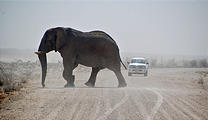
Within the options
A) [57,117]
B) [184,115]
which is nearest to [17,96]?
[57,117]

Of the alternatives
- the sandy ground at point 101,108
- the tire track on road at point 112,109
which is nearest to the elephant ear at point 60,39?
the sandy ground at point 101,108

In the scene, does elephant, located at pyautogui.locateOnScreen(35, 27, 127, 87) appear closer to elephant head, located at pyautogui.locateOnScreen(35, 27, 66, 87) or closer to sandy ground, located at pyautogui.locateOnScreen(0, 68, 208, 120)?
elephant head, located at pyautogui.locateOnScreen(35, 27, 66, 87)

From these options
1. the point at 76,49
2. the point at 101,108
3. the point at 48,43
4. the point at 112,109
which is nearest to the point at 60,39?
the point at 48,43

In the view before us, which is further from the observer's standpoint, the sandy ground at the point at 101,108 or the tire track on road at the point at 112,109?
the sandy ground at the point at 101,108

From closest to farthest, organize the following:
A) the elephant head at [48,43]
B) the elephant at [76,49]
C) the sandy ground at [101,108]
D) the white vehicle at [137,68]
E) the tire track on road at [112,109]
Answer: the tire track on road at [112,109]
the sandy ground at [101,108]
the elephant at [76,49]
the elephant head at [48,43]
the white vehicle at [137,68]

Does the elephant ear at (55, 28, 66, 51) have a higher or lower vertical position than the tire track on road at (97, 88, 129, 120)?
higher

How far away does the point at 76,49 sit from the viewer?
21688 mm

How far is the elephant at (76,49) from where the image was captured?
21484mm

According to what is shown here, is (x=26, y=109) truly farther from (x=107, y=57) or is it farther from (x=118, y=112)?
(x=107, y=57)

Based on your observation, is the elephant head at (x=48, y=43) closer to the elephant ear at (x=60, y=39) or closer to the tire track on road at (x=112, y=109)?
the elephant ear at (x=60, y=39)

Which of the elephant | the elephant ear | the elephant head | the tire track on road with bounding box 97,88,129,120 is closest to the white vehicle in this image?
the elephant

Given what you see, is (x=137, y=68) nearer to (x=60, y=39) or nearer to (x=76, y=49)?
(x=76, y=49)

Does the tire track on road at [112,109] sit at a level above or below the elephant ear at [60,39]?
below

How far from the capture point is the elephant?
21484mm
